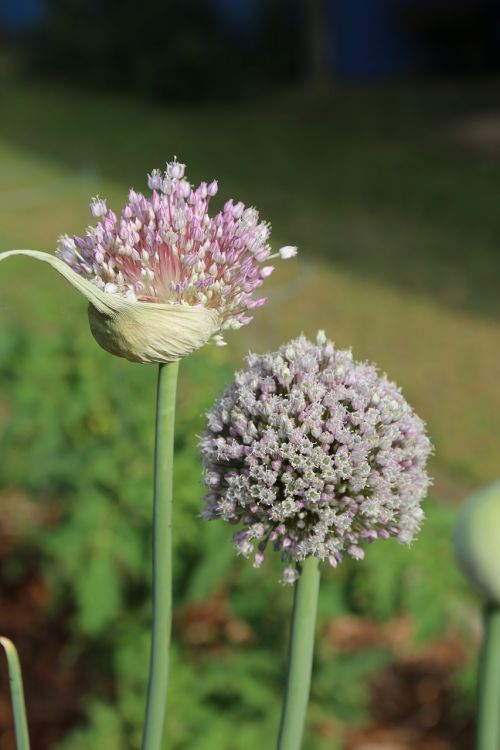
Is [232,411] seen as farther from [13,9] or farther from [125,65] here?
[13,9]

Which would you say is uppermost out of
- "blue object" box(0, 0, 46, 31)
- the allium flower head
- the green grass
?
"blue object" box(0, 0, 46, 31)

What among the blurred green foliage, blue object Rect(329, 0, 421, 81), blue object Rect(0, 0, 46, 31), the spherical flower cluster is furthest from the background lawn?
blue object Rect(0, 0, 46, 31)

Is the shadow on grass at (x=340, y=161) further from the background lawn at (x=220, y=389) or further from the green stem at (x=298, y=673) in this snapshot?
the green stem at (x=298, y=673)

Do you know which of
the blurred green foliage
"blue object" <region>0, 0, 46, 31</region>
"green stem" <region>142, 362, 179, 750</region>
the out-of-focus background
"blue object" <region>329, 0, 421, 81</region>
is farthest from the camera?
"blue object" <region>0, 0, 46, 31</region>

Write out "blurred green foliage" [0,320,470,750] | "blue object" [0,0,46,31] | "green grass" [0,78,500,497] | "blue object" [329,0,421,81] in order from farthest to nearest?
"blue object" [0,0,46,31], "blue object" [329,0,421,81], "green grass" [0,78,500,497], "blurred green foliage" [0,320,470,750]

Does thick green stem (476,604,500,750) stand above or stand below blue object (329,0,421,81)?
below

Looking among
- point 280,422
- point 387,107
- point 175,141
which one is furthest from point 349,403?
point 387,107

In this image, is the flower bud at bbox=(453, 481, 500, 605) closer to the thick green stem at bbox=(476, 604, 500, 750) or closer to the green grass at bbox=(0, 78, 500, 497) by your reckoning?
the thick green stem at bbox=(476, 604, 500, 750)
